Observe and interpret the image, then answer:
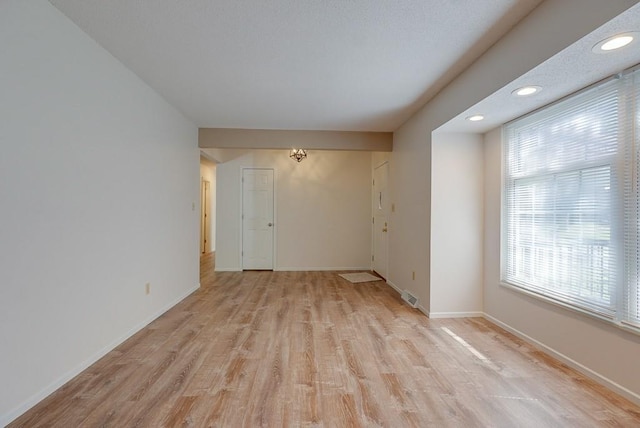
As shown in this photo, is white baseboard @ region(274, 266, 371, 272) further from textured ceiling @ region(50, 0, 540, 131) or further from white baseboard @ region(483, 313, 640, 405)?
textured ceiling @ region(50, 0, 540, 131)

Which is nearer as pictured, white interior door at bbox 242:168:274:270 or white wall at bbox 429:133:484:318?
white wall at bbox 429:133:484:318

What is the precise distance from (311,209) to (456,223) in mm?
3320

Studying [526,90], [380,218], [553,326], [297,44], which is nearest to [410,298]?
[553,326]

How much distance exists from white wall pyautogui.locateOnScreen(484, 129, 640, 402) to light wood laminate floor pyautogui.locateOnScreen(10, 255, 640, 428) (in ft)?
0.38

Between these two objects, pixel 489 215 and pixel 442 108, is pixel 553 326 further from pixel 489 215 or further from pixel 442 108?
pixel 442 108

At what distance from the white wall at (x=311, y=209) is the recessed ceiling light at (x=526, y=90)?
401cm

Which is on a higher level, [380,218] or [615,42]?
[615,42]

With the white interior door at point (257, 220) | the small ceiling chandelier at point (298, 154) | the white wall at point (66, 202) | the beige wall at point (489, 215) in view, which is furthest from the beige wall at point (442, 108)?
the white wall at point (66, 202)

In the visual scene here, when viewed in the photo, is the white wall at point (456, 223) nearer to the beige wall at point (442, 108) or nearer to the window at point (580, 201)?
the beige wall at point (442, 108)

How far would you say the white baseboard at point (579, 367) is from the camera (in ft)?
6.24

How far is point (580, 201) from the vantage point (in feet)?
7.58

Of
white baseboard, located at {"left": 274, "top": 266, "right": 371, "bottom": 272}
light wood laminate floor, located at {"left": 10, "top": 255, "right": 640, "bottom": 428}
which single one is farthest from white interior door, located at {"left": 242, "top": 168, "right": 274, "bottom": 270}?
light wood laminate floor, located at {"left": 10, "top": 255, "right": 640, "bottom": 428}

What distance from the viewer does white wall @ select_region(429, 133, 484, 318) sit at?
342 cm

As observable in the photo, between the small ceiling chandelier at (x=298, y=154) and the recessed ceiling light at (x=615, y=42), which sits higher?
the small ceiling chandelier at (x=298, y=154)
